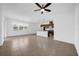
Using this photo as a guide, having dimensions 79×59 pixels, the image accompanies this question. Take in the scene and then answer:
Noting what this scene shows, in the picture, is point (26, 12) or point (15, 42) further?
point (15, 42)

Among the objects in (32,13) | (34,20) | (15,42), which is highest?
(32,13)

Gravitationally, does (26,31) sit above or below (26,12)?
below

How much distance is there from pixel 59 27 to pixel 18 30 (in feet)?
8.29

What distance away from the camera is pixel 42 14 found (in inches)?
92.7

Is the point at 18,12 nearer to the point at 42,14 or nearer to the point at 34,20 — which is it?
the point at 34,20

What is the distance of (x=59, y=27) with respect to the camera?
4531 mm

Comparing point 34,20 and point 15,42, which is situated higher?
point 34,20

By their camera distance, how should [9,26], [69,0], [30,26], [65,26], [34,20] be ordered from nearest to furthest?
[69,0] < [34,20] < [30,26] < [9,26] < [65,26]

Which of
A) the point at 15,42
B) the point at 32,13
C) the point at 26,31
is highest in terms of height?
the point at 32,13

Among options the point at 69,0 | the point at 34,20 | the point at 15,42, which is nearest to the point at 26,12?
the point at 34,20

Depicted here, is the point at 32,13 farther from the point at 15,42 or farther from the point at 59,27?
the point at 59,27

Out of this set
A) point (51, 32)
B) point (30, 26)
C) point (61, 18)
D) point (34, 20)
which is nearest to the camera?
point (34, 20)

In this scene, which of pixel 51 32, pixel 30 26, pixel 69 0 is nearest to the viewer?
pixel 69 0

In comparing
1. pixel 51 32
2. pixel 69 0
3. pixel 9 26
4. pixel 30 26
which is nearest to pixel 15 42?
pixel 9 26
